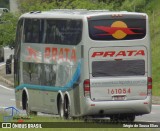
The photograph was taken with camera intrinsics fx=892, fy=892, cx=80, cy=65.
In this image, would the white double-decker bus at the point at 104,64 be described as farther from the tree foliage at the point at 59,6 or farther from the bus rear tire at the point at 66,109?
the tree foliage at the point at 59,6

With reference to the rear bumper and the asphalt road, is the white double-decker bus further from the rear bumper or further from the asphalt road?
the asphalt road

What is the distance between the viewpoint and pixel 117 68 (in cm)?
2725

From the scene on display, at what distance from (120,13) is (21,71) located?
6555mm

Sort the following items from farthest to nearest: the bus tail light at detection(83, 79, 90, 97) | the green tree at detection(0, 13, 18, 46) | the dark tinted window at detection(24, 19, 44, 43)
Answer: the green tree at detection(0, 13, 18, 46), the dark tinted window at detection(24, 19, 44, 43), the bus tail light at detection(83, 79, 90, 97)

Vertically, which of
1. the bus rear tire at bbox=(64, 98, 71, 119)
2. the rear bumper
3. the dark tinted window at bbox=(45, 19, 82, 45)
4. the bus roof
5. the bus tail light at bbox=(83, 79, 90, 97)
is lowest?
the bus rear tire at bbox=(64, 98, 71, 119)

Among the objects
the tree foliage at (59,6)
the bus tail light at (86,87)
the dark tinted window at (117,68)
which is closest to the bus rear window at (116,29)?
the dark tinted window at (117,68)

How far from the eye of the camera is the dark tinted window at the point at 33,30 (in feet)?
100

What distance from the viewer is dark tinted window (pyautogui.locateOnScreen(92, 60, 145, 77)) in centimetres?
2711

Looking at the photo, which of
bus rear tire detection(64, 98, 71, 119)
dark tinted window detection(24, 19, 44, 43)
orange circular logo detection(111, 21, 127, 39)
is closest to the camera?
orange circular logo detection(111, 21, 127, 39)

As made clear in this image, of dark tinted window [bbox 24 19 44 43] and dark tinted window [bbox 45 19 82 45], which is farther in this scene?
dark tinted window [bbox 24 19 44 43]

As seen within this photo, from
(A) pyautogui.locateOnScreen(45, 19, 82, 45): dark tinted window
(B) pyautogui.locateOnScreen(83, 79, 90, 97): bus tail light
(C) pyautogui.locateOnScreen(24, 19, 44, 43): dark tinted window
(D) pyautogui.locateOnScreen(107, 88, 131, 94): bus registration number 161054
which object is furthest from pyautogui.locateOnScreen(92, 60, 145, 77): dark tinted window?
(C) pyautogui.locateOnScreen(24, 19, 44, 43): dark tinted window

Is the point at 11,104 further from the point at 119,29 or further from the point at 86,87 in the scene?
the point at 119,29

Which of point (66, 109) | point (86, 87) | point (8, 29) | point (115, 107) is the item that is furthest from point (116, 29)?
point (8, 29)

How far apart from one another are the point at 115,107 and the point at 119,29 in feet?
7.82
